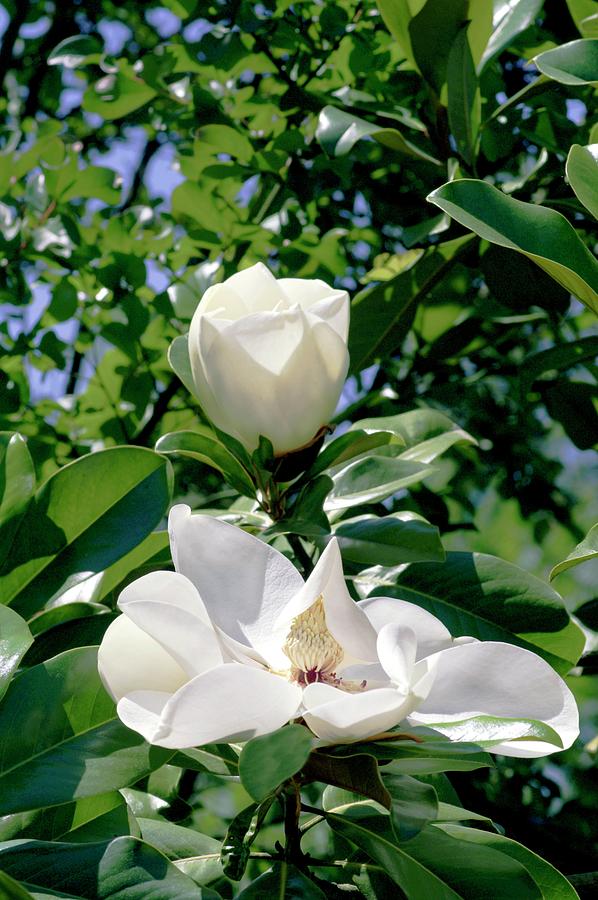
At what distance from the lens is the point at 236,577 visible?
0.66m

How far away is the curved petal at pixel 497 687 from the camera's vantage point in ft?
1.90

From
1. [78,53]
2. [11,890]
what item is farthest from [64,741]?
[78,53]

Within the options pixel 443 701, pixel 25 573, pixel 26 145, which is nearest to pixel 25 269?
pixel 26 145

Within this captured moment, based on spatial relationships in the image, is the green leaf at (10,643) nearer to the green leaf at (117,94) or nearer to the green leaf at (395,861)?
the green leaf at (395,861)

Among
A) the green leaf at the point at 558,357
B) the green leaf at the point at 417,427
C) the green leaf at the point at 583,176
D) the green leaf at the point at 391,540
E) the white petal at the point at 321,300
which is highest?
the green leaf at the point at 583,176

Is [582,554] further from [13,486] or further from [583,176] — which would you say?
[13,486]

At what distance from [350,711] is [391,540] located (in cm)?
36

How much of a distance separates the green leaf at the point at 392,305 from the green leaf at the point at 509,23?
10.1 inches

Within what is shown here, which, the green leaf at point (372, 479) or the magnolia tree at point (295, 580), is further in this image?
the green leaf at point (372, 479)

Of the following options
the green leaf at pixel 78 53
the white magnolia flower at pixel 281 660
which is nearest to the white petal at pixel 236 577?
the white magnolia flower at pixel 281 660

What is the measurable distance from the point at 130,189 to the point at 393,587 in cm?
302

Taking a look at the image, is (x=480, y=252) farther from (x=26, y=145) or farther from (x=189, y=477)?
(x=26, y=145)

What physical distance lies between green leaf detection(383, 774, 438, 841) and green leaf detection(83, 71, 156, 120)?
1.51 m

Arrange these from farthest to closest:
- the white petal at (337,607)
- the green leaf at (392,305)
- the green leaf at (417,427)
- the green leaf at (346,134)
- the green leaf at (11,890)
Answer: the green leaf at (392,305), the green leaf at (346,134), the green leaf at (417,427), the white petal at (337,607), the green leaf at (11,890)
